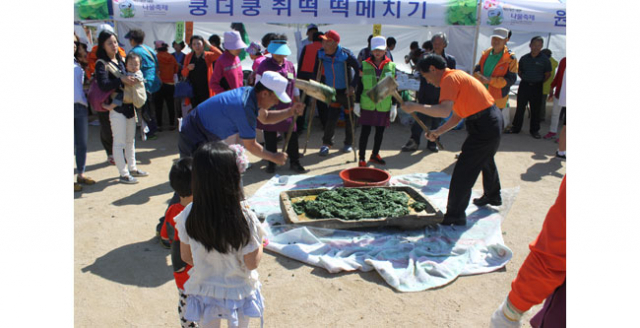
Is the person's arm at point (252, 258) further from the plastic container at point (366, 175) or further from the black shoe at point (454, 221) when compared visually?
the plastic container at point (366, 175)

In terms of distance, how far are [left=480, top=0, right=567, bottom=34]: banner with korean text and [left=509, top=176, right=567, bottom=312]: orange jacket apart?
874 cm

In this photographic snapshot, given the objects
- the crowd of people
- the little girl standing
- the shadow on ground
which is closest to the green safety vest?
the crowd of people

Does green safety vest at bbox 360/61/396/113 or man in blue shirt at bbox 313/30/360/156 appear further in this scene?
green safety vest at bbox 360/61/396/113

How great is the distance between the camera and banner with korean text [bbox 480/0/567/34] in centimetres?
924

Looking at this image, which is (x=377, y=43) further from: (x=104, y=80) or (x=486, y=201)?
(x=104, y=80)

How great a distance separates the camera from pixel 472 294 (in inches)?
141

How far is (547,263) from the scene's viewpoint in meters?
1.61

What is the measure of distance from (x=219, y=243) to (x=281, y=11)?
754cm

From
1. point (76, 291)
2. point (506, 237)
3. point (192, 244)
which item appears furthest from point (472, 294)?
point (76, 291)

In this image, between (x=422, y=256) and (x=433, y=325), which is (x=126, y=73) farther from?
(x=433, y=325)

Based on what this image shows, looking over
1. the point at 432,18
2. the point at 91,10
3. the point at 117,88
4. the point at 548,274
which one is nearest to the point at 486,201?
the point at 548,274

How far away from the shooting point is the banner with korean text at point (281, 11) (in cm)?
880

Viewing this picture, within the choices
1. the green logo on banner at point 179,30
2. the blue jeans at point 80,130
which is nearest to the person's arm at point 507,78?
the blue jeans at point 80,130

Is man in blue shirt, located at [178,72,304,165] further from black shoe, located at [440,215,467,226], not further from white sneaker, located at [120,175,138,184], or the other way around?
white sneaker, located at [120,175,138,184]
